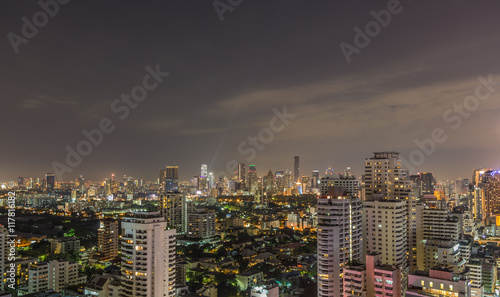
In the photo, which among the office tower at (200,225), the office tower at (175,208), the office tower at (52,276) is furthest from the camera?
the office tower at (175,208)

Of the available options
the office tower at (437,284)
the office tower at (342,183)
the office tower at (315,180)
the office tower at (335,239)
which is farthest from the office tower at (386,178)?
the office tower at (315,180)

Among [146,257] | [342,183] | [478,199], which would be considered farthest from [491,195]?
[146,257]

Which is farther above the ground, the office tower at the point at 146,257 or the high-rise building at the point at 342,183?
the high-rise building at the point at 342,183

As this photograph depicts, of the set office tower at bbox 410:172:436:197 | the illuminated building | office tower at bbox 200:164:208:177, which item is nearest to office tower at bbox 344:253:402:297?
office tower at bbox 410:172:436:197

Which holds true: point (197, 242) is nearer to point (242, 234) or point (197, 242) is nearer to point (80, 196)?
point (242, 234)

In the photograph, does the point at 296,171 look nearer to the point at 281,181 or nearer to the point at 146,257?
the point at 281,181

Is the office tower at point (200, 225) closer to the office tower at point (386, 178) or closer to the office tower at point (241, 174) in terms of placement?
the office tower at point (386, 178)
